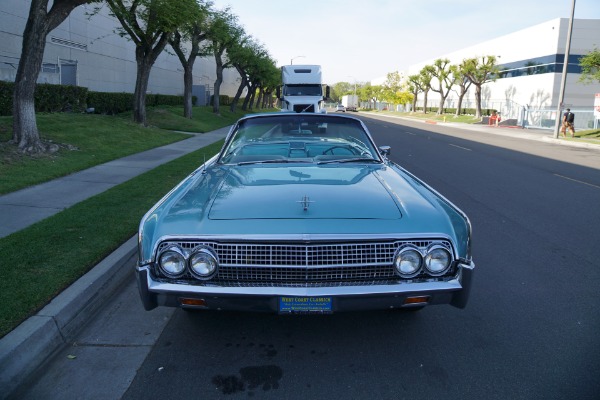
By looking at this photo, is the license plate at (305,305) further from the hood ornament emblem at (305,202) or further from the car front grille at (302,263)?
the hood ornament emblem at (305,202)

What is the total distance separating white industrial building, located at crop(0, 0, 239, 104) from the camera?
66.7 ft

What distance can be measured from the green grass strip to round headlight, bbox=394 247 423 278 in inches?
102

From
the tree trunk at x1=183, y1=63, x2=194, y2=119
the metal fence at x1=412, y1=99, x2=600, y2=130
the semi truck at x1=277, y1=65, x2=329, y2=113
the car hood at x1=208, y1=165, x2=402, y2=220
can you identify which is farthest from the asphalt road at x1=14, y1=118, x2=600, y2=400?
the metal fence at x1=412, y1=99, x2=600, y2=130

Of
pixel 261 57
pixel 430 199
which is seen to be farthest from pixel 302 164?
pixel 261 57

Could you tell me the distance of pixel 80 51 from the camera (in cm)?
2564

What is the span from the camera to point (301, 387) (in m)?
2.93

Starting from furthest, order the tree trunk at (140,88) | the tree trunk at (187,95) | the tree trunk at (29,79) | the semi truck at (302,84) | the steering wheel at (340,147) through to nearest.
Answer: the tree trunk at (187,95), the semi truck at (302,84), the tree trunk at (140,88), the tree trunk at (29,79), the steering wheel at (340,147)

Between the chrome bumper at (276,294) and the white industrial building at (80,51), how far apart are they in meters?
18.1

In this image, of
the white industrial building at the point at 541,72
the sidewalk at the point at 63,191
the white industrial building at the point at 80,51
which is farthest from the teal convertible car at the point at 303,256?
the white industrial building at the point at 541,72

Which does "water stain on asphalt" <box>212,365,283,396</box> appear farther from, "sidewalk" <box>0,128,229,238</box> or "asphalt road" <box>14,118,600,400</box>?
"sidewalk" <box>0,128,229,238</box>

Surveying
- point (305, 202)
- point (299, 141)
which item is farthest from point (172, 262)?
point (299, 141)

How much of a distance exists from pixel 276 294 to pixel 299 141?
237 cm

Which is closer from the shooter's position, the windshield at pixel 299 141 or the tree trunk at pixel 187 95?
the windshield at pixel 299 141

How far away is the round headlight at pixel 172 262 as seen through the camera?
2898 mm
